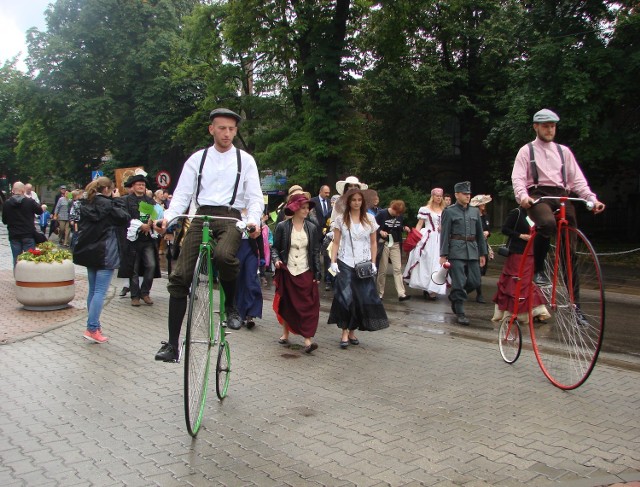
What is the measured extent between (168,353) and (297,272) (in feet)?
11.0

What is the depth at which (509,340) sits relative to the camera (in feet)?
23.0

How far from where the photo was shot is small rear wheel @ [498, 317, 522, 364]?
6906mm

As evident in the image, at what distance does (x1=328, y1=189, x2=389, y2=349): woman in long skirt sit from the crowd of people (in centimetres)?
1

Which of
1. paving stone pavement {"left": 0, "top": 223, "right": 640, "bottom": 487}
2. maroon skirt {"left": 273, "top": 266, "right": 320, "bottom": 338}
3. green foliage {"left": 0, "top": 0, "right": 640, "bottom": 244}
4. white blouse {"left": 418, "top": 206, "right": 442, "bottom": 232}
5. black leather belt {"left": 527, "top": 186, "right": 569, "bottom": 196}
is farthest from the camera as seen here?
green foliage {"left": 0, "top": 0, "right": 640, "bottom": 244}

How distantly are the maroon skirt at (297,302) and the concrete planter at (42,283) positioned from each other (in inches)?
158

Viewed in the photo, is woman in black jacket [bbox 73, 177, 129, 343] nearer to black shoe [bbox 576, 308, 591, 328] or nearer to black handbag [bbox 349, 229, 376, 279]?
black handbag [bbox 349, 229, 376, 279]

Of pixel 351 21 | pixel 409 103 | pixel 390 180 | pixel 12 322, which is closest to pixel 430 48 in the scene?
pixel 409 103

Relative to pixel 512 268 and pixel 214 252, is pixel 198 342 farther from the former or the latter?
pixel 512 268

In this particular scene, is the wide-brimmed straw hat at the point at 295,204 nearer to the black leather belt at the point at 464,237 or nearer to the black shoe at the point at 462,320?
the black leather belt at the point at 464,237

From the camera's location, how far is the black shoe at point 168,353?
482 cm

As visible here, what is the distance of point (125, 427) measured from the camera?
4.92m

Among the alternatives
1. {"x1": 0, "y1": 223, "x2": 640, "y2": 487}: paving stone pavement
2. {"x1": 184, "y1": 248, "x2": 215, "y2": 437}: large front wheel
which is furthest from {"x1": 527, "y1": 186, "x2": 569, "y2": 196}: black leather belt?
{"x1": 184, "y1": 248, "x2": 215, "y2": 437}: large front wheel

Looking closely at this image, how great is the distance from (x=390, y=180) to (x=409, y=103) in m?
4.85

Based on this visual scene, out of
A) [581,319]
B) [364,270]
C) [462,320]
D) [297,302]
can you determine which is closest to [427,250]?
[462,320]
